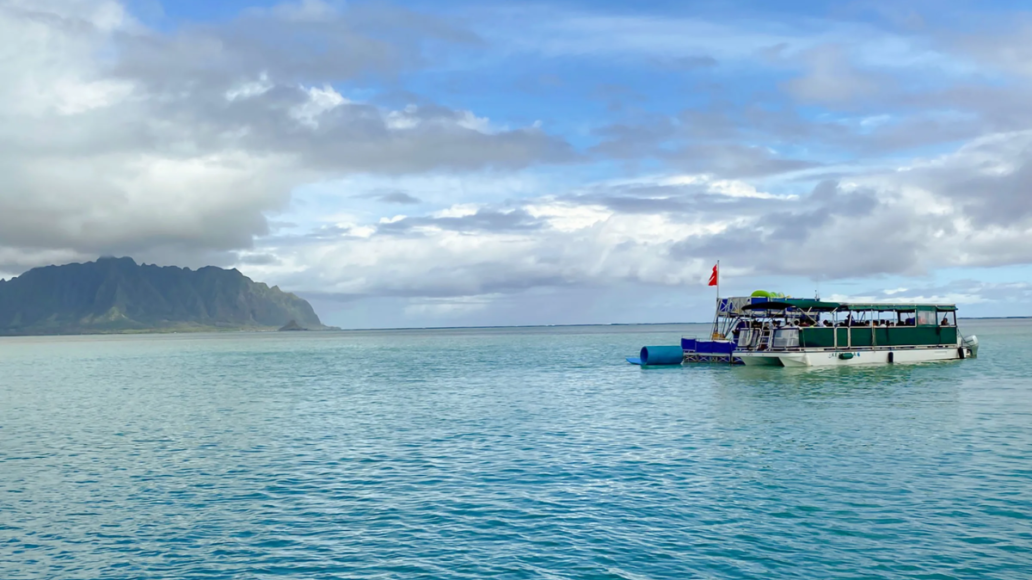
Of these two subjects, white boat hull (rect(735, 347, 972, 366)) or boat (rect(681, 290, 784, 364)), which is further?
boat (rect(681, 290, 784, 364))

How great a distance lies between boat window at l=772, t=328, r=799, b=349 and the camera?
74.4 meters

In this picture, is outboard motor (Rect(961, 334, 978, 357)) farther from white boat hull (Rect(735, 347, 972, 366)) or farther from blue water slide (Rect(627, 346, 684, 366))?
blue water slide (Rect(627, 346, 684, 366))

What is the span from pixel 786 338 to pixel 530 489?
59.0m

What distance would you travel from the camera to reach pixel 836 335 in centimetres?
7662

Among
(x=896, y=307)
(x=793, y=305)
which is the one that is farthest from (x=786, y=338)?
(x=896, y=307)

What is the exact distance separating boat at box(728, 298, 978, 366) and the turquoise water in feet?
82.4

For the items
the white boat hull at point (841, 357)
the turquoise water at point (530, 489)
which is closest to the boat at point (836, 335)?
the white boat hull at point (841, 357)

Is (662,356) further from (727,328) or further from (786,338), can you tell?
(786,338)

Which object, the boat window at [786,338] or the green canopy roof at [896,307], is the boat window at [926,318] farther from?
the boat window at [786,338]

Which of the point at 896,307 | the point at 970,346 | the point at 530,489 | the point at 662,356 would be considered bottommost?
the point at 530,489

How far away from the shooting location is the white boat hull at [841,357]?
239 feet

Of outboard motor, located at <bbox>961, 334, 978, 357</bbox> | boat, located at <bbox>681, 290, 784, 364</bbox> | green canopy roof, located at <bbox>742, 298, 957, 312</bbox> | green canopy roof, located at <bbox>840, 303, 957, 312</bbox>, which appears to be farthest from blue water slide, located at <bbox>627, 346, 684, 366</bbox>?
outboard motor, located at <bbox>961, 334, 978, 357</bbox>

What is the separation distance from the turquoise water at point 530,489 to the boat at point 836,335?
2512 cm

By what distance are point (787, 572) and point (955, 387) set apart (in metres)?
47.3
